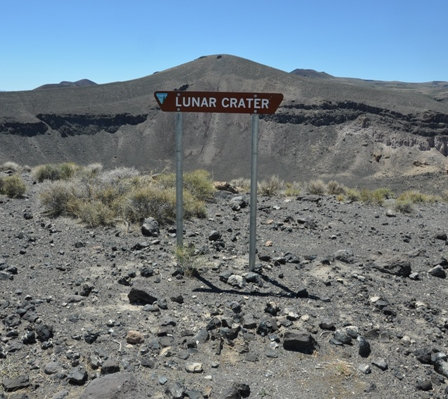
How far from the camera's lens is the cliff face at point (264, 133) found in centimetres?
5706

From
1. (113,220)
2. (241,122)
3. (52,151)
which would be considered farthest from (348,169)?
(113,220)

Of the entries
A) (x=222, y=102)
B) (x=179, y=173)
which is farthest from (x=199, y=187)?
(x=222, y=102)

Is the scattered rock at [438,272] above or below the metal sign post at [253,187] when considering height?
below

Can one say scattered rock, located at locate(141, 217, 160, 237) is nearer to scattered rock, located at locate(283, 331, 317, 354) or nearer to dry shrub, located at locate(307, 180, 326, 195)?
scattered rock, located at locate(283, 331, 317, 354)

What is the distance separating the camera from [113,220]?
29.6 ft

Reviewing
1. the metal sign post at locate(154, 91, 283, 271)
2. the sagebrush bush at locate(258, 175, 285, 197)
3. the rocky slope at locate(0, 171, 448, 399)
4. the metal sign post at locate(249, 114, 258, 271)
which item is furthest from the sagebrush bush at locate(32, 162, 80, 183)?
the metal sign post at locate(249, 114, 258, 271)

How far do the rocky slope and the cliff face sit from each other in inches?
1806

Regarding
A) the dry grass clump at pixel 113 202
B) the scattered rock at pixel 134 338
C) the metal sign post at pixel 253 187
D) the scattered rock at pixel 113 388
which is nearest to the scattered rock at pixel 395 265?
the metal sign post at pixel 253 187

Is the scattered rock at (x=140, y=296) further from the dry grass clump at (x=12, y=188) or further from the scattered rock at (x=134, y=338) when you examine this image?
the dry grass clump at (x=12, y=188)

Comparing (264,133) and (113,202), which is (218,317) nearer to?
(113,202)

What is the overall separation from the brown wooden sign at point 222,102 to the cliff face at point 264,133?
46465 millimetres

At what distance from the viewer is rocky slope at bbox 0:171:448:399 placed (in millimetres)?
3746

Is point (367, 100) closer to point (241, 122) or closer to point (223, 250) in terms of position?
point (241, 122)

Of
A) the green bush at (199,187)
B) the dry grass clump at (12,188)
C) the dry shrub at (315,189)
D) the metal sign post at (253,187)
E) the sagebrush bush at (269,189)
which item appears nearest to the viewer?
the metal sign post at (253,187)
